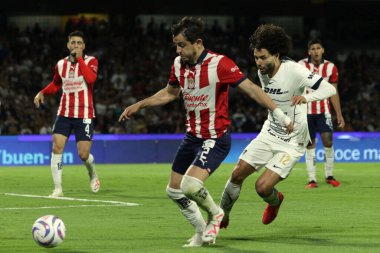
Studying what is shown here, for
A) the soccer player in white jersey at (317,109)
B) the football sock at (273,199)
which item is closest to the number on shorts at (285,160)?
the football sock at (273,199)

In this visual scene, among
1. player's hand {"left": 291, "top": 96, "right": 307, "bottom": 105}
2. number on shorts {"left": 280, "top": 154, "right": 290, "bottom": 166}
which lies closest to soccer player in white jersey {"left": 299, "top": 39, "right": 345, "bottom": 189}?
number on shorts {"left": 280, "top": 154, "right": 290, "bottom": 166}

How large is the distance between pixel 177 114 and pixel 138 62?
4.61 metres

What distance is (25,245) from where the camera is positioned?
29.6 feet

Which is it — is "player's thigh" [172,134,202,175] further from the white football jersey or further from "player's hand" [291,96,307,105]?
the white football jersey

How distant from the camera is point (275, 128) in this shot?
33.4 ft

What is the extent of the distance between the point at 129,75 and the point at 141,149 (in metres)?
7.19

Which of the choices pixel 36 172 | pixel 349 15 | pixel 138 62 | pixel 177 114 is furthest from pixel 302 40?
pixel 36 172

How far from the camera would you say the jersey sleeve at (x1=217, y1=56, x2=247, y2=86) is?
9.02 meters

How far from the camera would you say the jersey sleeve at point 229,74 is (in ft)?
29.6

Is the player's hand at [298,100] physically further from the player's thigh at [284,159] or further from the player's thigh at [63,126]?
the player's thigh at [63,126]

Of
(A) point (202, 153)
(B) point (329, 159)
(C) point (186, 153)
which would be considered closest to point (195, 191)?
(A) point (202, 153)

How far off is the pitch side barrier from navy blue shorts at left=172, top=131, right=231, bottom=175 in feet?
51.6

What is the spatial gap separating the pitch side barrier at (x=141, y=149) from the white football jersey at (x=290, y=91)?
15119mm

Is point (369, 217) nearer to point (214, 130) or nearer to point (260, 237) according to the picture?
point (260, 237)
